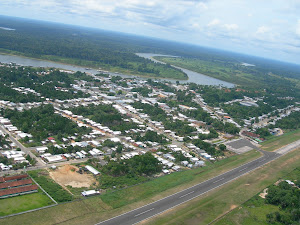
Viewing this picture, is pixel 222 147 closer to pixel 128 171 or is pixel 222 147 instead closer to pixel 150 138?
pixel 150 138

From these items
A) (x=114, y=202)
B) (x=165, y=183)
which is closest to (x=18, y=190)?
(x=114, y=202)

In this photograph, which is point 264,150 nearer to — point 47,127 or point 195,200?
point 195,200

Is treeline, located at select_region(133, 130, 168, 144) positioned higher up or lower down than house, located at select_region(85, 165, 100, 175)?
higher up

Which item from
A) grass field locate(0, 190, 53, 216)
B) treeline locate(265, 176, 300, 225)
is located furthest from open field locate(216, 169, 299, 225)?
grass field locate(0, 190, 53, 216)

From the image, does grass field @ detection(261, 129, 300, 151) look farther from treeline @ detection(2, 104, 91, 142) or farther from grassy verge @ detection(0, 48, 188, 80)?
grassy verge @ detection(0, 48, 188, 80)

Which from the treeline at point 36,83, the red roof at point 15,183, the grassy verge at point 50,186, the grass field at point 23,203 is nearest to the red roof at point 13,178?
the red roof at point 15,183

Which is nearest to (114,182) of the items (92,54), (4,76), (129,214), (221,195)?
(129,214)

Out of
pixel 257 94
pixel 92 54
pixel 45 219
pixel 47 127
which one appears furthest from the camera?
pixel 92 54
